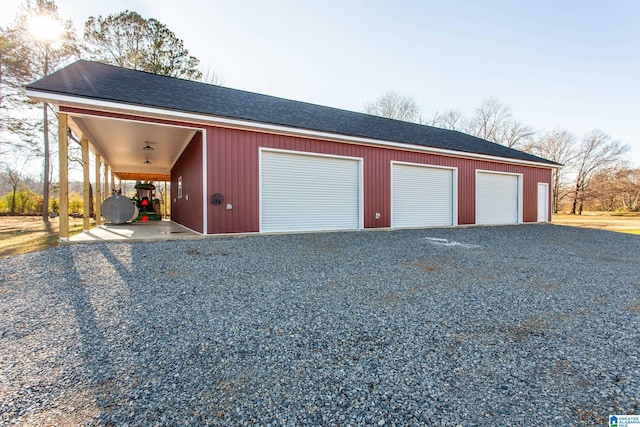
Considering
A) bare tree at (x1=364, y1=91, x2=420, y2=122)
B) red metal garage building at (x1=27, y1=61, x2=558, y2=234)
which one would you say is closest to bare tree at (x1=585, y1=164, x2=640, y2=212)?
bare tree at (x1=364, y1=91, x2=420, y2=122)

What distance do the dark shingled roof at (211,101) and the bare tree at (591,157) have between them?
25321 mm

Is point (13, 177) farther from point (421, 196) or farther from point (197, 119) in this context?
point (421, 196)

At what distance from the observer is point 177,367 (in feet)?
6.07

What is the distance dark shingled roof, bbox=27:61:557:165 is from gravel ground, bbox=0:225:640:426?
3.55 metres

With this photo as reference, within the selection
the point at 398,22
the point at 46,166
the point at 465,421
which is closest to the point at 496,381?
the point at 465,421

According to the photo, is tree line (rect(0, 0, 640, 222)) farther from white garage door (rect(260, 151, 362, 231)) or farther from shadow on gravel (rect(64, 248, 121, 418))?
shadow on gravel (rect(64, 248, 121, 418))

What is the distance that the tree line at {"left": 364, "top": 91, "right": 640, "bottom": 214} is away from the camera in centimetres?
2677

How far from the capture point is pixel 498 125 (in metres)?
28.3

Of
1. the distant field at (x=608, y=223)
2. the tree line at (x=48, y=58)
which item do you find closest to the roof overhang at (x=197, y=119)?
the tree line at (x=48, y=58)

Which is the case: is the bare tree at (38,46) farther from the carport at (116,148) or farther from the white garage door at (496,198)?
the white garage door at (496,198)

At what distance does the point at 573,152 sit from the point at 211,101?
35.5 m

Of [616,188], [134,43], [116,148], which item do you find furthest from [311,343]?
[616,188]

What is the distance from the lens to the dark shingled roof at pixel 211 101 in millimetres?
5934

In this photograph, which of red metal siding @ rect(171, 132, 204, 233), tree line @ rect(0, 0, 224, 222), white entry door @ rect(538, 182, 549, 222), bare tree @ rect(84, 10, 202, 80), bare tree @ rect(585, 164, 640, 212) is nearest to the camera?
red metal siding @ rect(171, 132, 204, 233)
